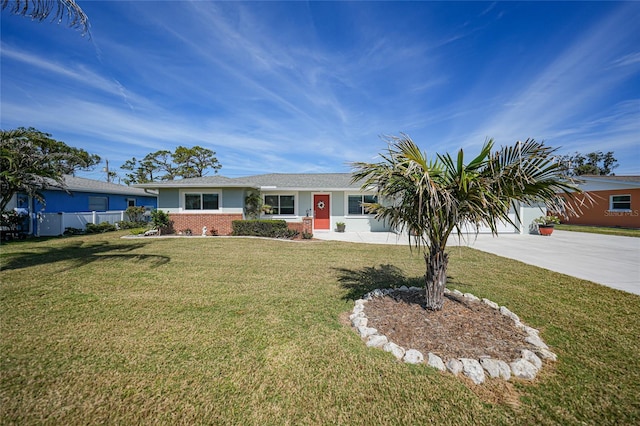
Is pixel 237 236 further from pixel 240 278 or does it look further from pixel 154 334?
pixel 154 334

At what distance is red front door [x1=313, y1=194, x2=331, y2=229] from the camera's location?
15.7m

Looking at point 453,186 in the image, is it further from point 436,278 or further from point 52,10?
point 52,10

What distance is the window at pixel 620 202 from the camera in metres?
17.3

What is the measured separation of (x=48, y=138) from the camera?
23.2 m

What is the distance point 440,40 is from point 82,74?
16.0 m

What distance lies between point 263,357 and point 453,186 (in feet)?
10.9

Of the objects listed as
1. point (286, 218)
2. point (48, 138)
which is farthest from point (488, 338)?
point (48, 138)

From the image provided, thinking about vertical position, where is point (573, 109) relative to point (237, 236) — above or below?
above

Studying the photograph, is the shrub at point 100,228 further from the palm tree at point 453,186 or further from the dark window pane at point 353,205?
the palm tree at point 453,186

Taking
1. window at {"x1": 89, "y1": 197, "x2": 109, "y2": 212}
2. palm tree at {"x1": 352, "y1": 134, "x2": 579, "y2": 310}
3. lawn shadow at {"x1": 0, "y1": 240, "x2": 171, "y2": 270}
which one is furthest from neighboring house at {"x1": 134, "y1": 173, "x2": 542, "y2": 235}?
palm tree at {"x1": 352, "y1": 134, "x2": 579, "y2": 310}

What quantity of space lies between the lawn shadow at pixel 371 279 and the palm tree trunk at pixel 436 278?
1.38 meters

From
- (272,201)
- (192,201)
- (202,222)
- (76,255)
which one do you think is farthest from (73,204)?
(272,201)

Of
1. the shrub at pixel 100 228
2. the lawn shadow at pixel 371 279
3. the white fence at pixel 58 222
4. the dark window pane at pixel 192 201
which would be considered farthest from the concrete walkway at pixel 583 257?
the white fence at pixel 58 222

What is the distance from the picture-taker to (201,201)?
13.9m
